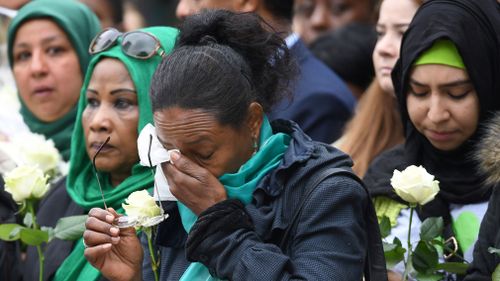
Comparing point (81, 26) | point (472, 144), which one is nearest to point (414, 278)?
point (472, 144)

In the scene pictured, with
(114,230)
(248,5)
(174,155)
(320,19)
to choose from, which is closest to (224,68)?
(174,155)

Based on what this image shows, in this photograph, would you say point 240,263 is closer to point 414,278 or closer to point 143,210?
point 143,210

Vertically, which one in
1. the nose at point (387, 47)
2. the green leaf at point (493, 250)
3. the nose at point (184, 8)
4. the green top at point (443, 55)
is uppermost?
the green top at point (443, 55)

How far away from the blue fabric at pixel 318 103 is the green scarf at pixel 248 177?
4.90 feet

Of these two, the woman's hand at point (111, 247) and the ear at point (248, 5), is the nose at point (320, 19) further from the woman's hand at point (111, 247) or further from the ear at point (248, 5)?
the woman's hand at point (111, 247)

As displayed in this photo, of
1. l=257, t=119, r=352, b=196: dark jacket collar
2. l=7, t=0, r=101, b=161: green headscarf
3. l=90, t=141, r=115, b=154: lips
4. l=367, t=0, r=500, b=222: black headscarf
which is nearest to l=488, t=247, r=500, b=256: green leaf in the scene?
l=257, t=119, r=352, b=196: dark jacket collar

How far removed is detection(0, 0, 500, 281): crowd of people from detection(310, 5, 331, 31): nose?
221 cm

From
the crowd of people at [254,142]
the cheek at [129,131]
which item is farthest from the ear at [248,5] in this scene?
the cheek at [129,131]

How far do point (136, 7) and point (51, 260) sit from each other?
18.1 ft

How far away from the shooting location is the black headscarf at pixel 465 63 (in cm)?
451

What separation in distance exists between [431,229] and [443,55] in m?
0.73

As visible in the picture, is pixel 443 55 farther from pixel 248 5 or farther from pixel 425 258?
pixel 248 5

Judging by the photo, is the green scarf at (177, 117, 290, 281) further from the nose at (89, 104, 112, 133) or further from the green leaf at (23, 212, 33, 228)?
the nose at (89, 104, 112, 133)

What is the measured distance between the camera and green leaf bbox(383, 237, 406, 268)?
4090 millimetres
